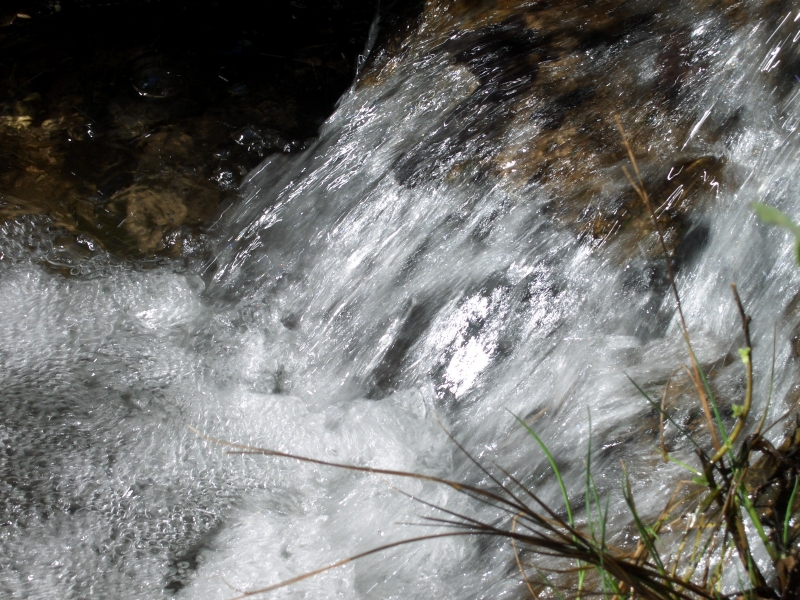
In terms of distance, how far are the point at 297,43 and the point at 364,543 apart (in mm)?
2840

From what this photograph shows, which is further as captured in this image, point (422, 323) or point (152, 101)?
point (152, 101)

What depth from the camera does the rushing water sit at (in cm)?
206

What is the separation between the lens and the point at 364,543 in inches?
81.8

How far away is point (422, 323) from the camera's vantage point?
251cm

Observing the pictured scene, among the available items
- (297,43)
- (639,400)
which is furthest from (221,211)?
(639,400)

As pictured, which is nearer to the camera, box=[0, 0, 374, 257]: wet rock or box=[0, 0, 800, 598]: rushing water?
box=[0, 0, 800, 598]: rushing water

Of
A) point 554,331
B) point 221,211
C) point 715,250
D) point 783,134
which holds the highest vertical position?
point 783,134

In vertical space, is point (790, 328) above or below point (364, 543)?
above

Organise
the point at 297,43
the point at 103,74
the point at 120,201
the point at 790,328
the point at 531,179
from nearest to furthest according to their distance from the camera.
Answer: the point at 790,328, the point at 531,179, the point at 120,201, the point at 103,74, the point at 297,43

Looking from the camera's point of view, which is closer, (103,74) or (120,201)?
(120,201)

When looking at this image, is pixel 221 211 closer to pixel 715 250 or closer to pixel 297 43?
pixel 297 43

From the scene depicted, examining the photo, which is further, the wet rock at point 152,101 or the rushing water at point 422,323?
the wet rock at point 152,101

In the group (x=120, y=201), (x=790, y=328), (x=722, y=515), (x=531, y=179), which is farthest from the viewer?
(x=120, y=201)

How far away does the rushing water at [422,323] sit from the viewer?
6.77 feet
